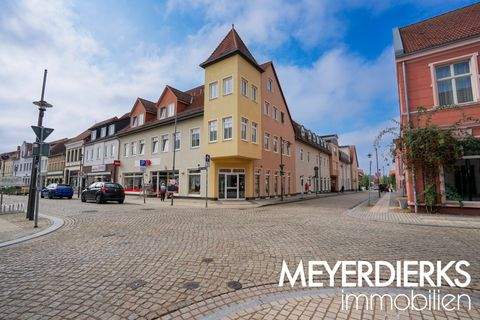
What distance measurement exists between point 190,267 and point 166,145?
25.0 m

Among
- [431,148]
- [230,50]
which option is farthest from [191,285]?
[230,50]

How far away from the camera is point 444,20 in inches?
683

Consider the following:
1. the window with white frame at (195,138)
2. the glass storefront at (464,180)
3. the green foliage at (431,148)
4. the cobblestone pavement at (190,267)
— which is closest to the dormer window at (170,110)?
the window with white frame at (195,138)

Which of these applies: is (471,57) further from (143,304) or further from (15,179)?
(15,179)

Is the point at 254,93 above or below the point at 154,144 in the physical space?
above

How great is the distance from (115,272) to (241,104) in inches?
777

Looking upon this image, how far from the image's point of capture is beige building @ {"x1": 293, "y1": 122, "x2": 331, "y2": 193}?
3706cm

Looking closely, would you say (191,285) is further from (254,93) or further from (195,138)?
(254,93)

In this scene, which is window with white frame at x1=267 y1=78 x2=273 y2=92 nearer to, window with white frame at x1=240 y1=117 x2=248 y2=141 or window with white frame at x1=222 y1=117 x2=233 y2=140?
window with white frame at x1=240 y1=117 x2=248 y2=141

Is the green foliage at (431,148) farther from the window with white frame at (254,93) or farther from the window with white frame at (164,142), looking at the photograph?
the window with white frame at (164,142)

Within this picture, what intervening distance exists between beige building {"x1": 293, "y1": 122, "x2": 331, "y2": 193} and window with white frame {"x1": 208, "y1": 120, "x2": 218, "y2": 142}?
46.2 feet

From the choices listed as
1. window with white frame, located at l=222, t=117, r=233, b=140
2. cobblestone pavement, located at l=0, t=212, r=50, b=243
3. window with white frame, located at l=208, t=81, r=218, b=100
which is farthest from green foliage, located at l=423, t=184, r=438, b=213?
window with white frame, located at l=208, t=81, r=218, b=100

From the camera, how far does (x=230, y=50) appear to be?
23.9m

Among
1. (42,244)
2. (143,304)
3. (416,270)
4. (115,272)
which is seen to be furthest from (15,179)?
(416,270)
